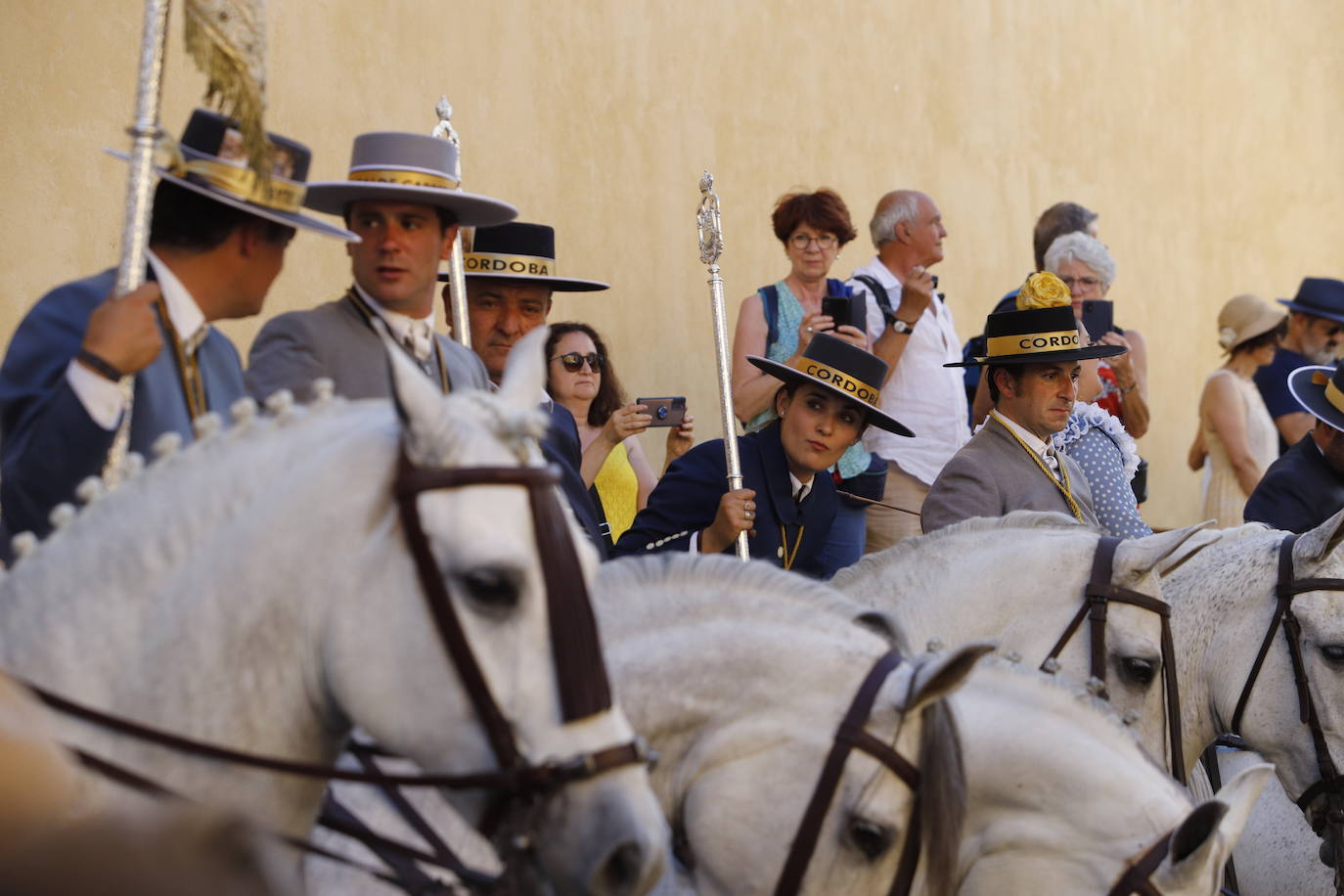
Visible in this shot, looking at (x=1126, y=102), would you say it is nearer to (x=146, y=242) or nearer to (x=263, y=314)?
(x=263, y=314)

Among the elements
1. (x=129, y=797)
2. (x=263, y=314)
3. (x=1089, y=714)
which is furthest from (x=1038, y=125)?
(x=129, y=797)

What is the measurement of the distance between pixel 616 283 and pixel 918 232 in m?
1.53

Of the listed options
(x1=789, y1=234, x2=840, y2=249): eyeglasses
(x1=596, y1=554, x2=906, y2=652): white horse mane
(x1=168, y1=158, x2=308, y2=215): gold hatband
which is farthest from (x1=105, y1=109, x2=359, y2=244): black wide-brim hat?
(x1=789, y1=234, x2=840, y2=249): eyeglasses

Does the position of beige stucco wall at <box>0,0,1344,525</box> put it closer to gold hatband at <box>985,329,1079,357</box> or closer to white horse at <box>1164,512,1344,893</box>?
gold hatband at <box>985,329,1079,357</box>

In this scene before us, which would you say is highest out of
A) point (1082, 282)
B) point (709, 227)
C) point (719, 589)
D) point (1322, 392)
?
point (709, 227)

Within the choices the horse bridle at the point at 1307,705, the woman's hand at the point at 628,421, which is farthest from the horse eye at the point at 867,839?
the woman's hand at the point at 628,421

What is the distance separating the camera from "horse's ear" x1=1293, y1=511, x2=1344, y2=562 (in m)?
4.67

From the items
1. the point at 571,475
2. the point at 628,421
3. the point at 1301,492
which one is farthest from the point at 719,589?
the point at 1301,492

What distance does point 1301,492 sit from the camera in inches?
247

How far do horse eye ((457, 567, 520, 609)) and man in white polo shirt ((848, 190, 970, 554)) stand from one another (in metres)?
4.56

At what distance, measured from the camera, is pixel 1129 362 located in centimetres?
781

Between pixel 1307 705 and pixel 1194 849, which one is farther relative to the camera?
pixel 1307 705

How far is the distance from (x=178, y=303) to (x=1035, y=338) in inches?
140

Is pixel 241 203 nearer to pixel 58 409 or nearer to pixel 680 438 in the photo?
pixel 58 409
